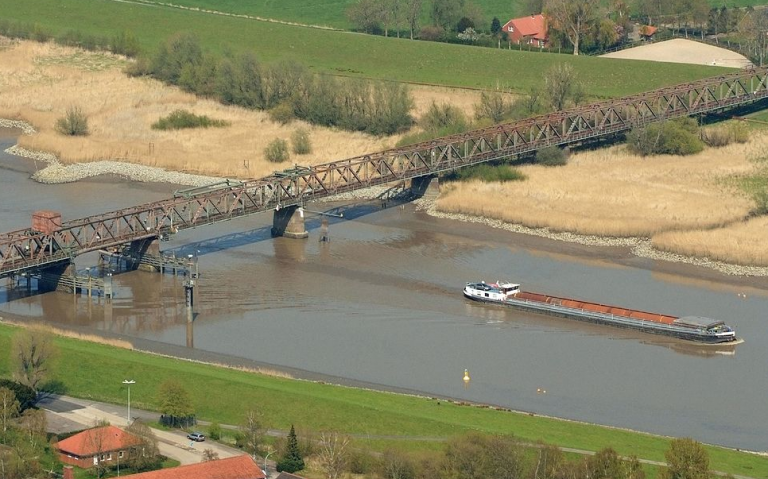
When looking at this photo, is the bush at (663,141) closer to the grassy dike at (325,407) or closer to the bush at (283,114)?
the bush at (283,114)

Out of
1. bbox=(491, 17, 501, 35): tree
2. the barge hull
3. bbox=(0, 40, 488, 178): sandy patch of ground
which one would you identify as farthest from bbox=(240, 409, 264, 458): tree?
bbox=(491, 17, 501, 35): tree

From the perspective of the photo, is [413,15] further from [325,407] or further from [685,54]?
[325,407]

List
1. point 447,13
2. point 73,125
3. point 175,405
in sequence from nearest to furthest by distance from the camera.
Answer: point 175,405 < point 73,125 < point 447,13

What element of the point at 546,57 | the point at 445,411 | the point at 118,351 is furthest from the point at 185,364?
the point at 546,57

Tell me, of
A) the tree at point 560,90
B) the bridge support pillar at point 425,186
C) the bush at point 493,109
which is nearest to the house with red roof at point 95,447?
the bridge support pillar at point 425,186

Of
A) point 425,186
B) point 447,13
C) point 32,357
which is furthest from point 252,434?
point 447,13

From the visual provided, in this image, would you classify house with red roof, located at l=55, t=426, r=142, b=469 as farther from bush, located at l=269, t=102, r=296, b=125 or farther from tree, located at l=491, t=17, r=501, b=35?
tree, located at l=491, t=17, r=501, b=35
